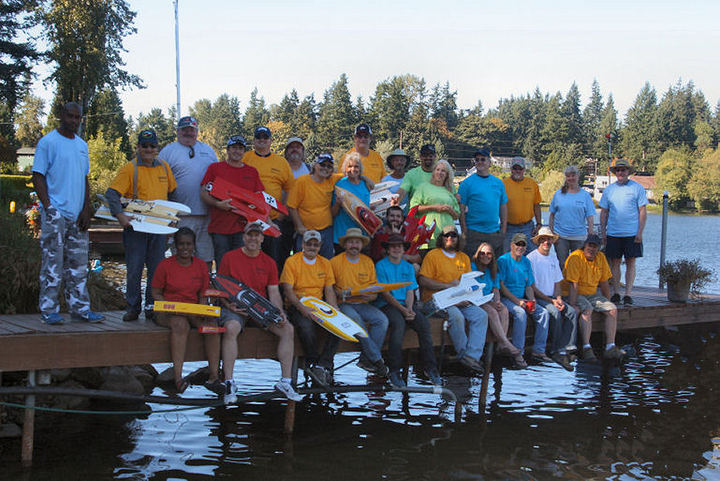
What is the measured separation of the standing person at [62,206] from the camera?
656 centimetres

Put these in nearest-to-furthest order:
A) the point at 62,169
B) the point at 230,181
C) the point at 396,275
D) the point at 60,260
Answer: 1. the point at 62,169
2. the point at 60,260
3. the point at 230,181
4. the point at 396,275

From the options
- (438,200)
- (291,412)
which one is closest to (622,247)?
(438,200)

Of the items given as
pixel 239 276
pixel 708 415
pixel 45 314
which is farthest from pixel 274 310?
pixel 708 415

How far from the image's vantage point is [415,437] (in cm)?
848

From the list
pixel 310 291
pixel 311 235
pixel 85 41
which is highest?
pixel 85 41

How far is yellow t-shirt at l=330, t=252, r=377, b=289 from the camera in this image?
780 centimetres

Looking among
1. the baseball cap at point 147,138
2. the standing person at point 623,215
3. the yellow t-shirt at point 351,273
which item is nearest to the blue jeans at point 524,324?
the yellow t-shirt at point 351,273

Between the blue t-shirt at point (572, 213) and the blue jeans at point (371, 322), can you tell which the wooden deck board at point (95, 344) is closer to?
the blue jeans at point (371, 322)

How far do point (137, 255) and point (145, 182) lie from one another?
0.74 meters

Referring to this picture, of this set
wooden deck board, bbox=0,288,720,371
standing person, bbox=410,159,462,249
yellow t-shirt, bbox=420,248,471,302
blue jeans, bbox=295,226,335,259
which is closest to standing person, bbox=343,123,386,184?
standing person, bbox=410,159,462,249

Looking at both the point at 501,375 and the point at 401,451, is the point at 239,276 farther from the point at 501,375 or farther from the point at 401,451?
the point at 501,375

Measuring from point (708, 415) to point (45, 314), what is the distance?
8.34 m

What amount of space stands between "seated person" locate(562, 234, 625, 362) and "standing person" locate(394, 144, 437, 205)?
7.27ft

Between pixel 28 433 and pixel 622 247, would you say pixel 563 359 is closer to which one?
pixel 622 247
